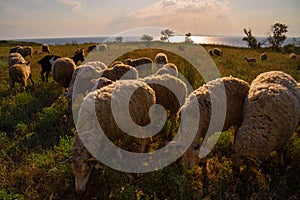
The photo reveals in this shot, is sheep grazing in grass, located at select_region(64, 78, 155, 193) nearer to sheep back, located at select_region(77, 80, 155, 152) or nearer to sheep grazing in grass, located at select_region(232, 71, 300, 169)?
sheep back, located at select_region(77, 80, 155, 152)

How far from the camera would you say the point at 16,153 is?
5680mm

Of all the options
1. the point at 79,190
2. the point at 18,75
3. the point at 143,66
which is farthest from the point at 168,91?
the point at 18,75

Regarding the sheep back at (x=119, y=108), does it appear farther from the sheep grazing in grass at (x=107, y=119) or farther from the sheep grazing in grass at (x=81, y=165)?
the sheep grazing in grass at (x=81, y=165)

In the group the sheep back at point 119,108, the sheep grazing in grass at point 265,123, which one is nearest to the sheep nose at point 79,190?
the sheep back at point 119,108

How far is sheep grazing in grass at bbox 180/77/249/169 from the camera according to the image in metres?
4.41

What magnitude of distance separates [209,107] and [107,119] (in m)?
1.95

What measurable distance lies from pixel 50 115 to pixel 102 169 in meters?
3.43

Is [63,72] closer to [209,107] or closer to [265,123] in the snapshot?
[209,107]

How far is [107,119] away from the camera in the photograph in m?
4.92

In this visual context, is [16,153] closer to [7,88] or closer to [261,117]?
[261,117]

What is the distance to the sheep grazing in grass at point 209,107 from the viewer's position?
14.5ft

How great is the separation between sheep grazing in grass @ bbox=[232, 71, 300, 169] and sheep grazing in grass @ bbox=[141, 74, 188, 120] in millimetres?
2210

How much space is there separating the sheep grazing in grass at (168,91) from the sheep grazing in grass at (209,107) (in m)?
1.54

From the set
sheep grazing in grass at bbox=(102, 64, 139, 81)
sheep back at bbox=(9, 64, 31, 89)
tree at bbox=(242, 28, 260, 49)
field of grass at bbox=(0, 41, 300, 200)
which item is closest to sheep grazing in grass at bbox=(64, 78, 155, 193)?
field of grass at bbox=(0, 41, 300, 200)
